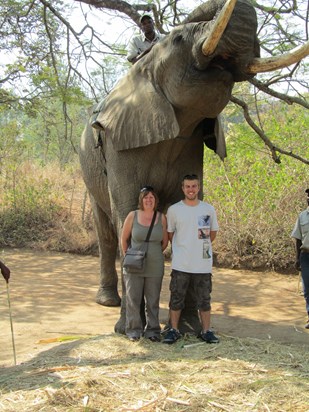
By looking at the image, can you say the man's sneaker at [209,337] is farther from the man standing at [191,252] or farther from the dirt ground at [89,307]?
the dirt ground at [89,307]

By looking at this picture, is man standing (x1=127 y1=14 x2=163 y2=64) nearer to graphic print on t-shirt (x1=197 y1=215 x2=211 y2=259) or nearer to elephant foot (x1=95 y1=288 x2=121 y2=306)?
graphic print on t-shirt (x1=197 y1=215 x2=211 y2=259)

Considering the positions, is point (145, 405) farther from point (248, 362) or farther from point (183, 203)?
point (183, 203)

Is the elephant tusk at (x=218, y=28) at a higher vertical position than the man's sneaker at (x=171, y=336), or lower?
higher

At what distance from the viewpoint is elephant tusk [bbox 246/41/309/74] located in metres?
3.72

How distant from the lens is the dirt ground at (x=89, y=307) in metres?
5.80

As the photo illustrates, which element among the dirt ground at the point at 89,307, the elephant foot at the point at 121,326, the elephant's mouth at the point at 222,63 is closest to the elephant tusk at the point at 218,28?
the elephant's mouth at the point at 222,63

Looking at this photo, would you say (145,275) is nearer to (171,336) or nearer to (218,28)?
(171,336)

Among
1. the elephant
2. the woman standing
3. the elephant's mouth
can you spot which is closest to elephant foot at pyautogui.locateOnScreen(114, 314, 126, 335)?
the elephant

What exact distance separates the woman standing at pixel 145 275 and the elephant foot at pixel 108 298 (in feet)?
6.46

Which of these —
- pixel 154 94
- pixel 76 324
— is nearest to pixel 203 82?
pixel 154 94

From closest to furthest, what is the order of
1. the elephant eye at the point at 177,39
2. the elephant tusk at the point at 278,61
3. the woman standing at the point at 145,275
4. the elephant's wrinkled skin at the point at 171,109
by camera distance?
the elephant tusk at the point at 278,61
the elephant's wrinkled skin at the point at 171,109
the elephant eye at the point at 177,39
the woman standing at the point at 145,275

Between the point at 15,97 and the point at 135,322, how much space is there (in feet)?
32.1

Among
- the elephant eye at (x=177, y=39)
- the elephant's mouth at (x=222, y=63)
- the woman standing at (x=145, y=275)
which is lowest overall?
the woman standing at (x=145, y=275)

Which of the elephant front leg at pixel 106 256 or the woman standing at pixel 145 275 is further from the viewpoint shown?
the elephant front leg at pixel 106 256
